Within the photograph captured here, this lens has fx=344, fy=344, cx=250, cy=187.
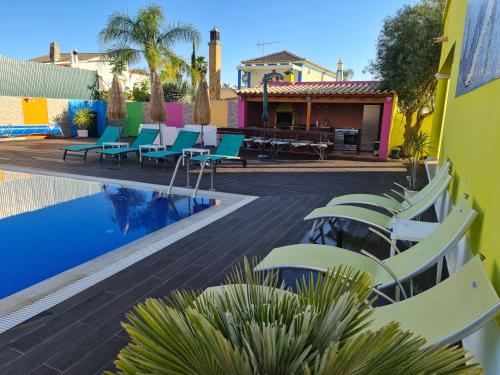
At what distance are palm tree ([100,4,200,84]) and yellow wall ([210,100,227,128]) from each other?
347cm

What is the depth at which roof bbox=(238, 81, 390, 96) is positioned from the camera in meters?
14.6

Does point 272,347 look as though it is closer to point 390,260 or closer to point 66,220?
point 390,260

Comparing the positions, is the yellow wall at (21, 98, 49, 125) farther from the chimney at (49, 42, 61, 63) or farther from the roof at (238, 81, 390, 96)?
the chimney at (49, 42, 61, 63)

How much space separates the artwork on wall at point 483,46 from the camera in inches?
98.7

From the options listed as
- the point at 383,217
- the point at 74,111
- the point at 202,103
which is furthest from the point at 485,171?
the point at 74,111

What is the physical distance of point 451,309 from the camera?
6.03 feet

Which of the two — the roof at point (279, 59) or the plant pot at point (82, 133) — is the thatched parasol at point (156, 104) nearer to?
the plant pot at point (82, 133)

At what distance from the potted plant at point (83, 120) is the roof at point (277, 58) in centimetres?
1437

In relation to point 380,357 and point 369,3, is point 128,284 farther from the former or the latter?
point 369,3

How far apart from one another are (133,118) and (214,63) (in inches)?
260

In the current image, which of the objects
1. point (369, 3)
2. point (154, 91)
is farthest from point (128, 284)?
point (369, 3)

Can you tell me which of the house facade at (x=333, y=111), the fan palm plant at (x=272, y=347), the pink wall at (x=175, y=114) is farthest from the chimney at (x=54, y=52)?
the fan palm plant at (x=272, y=347)

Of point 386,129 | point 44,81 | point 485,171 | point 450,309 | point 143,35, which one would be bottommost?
point 450,309

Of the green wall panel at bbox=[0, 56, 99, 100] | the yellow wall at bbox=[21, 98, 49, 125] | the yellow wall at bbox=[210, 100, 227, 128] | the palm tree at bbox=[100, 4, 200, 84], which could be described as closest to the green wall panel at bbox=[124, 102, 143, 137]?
the palm tree at bbox=[100, 4, 200, 84]
